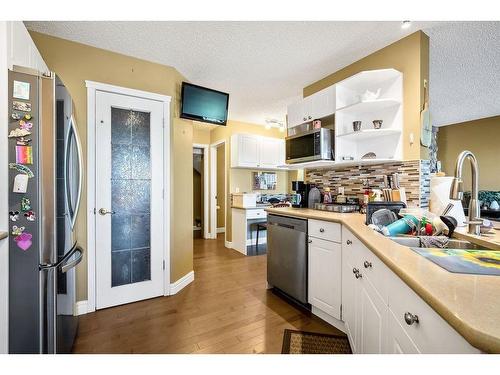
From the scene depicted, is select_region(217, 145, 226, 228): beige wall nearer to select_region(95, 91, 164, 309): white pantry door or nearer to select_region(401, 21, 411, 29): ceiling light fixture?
select_region(95, 91, 164, 309): white pantry door

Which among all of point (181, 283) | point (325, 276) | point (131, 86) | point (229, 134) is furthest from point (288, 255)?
point (229, 134)

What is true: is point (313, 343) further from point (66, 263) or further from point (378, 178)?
point (66, 263)

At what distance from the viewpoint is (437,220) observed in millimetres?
1292

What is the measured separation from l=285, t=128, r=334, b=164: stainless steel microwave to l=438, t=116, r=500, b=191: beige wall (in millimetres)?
3966

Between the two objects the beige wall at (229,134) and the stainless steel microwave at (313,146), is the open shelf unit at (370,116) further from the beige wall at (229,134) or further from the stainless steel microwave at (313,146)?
the beige wall at (229,134)

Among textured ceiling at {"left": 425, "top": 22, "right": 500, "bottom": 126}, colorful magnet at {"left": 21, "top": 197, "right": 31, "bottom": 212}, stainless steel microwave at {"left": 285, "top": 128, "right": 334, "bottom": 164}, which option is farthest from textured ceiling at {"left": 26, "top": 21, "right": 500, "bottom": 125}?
colorful magnet at {"left": 21, "top": 197, "right": 31, "bottom": 212}

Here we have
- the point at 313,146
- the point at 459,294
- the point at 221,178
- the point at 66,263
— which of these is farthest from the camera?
the point at 221,178

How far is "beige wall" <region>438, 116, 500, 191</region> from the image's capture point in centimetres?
432

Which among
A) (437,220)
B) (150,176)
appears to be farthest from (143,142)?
(437,220)

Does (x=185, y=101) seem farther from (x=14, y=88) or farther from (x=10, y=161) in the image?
(x=10, y=161)

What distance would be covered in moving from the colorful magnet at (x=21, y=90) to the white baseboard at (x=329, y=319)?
246cm

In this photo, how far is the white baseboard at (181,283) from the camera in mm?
2439

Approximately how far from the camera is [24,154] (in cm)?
114

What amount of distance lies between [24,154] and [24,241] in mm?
437
